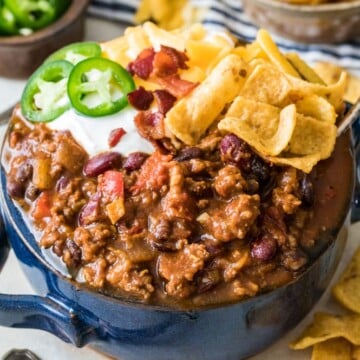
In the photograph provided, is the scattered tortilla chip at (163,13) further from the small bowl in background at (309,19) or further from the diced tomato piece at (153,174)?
the diced tomato piece at (153,174)

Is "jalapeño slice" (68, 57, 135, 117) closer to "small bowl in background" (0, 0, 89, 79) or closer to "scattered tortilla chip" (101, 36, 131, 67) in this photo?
"scattered tortilla chip" (101, 36, 131, 67)

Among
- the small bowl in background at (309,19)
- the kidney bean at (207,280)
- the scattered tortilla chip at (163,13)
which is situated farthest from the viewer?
the scattered tortilla chip at (163,13)

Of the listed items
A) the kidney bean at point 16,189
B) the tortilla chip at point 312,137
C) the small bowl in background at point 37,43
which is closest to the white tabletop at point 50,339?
the kidney bean at point 16,189

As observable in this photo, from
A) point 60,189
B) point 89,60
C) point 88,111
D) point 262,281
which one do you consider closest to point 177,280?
point 262,281

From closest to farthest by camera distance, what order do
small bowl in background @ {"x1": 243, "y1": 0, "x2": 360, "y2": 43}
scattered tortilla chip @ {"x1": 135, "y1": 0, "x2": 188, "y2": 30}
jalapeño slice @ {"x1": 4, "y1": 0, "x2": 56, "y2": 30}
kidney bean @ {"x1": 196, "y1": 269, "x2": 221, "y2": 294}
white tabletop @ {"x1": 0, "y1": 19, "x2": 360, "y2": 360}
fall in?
kidney bean @ {"x1": 196, "y1": 269, "x2": 221, "y2": 294} → white tabletop @ {"x1": 0, "y1": 19, "x2": 360, "y2": 360} → small bowl in background @ {"x1": 243, "y1": 0, "x2": 360, "y2": 43} → jalapeño slice @ {"x1": 4, "y1": 0, "x2": 56, "y2": 30} → scattered tortilla chip @ {"x1": 135, "y1": 0, "x2": 188, "y2": 30}

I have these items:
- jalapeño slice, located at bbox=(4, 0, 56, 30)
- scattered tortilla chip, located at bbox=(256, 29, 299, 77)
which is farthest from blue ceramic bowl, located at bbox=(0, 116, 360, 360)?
jalapeño slice, located at bbox=(4, 0, 56, 30)

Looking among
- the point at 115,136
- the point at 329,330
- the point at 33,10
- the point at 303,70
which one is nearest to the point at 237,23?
the point at 33,10

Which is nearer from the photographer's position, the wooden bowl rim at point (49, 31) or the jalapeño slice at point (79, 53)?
the jalapeño slice at point (79, 53)
